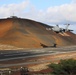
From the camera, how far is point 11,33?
109 meters

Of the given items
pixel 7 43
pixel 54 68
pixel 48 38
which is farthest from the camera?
pixel 48 38

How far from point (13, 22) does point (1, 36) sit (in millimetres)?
12977

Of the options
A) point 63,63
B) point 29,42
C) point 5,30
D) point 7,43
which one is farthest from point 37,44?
point 63,63

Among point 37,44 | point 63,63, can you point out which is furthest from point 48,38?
point 63,63

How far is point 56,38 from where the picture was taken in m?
123

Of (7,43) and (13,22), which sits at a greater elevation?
(13,22)

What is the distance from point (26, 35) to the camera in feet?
356

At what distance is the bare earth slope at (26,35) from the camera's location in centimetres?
10238

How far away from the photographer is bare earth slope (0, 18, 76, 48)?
102 meters

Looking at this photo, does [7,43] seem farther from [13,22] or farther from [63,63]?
[63,63]

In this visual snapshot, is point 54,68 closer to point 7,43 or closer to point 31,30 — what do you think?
point 7,43

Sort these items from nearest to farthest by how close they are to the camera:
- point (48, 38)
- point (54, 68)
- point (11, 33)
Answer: point (54, 68) < point (11, 33) < point (48, 38)

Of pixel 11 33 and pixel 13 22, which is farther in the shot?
pixel 13 22

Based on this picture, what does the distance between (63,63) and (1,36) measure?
293 feet
